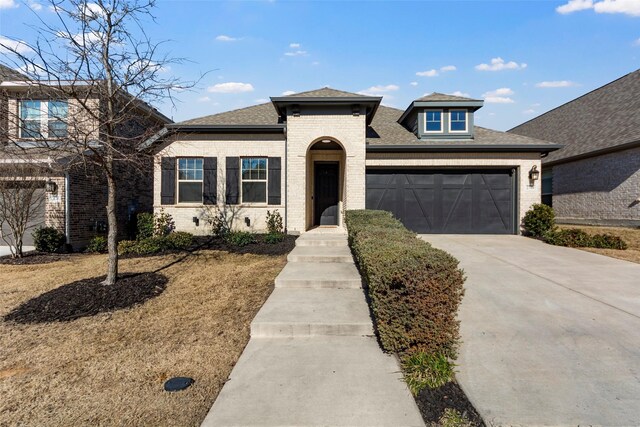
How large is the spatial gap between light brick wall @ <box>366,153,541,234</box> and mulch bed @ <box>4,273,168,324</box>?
348 inches

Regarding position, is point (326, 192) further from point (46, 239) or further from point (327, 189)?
point (46, 239)

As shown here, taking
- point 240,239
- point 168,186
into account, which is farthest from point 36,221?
point 240,239

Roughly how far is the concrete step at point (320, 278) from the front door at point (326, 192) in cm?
601

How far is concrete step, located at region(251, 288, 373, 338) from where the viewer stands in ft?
12.0

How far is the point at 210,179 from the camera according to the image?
34.5ft

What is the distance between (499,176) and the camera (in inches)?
468

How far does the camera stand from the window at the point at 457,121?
1212 centimetres

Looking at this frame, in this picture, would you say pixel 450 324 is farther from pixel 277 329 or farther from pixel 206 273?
pixel 206 273

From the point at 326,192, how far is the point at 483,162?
6.13 meters

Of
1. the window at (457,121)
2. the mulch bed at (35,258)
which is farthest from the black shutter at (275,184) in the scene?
the window at (457,121)

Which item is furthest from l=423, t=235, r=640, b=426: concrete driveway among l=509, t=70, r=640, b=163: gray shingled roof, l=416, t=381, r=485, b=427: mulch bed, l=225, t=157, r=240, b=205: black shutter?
l=509, t=70, r=640, b=163: gray shingled roof

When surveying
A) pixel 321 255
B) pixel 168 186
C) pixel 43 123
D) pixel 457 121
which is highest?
pixel 457 121

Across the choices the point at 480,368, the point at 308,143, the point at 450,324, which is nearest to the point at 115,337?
the point at 450,324

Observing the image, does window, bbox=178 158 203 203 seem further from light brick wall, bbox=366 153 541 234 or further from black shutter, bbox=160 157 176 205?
light brick wall, bbox=366 153 541 234
